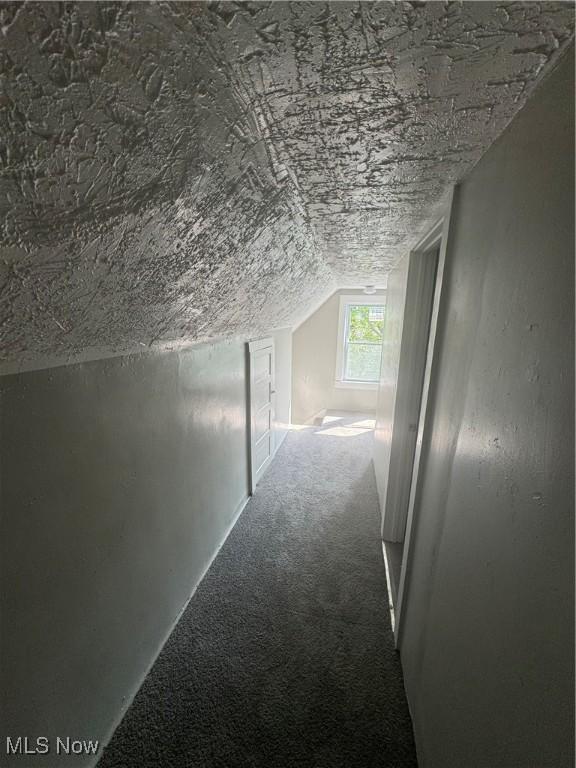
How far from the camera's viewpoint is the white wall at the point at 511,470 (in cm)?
47

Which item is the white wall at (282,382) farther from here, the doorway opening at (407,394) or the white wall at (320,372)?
the doorway opening at (407,394)

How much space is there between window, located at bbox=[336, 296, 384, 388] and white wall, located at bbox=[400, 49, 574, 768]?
4.17 metres

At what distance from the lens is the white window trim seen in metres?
4.95

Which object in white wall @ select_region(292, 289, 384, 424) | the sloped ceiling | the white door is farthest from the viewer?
white wall @ select_region(292, 289, 384, 424)

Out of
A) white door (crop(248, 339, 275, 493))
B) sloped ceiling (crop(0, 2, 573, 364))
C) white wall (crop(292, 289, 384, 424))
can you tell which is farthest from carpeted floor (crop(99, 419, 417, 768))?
white wall (crop(292, 289, 384, 424))

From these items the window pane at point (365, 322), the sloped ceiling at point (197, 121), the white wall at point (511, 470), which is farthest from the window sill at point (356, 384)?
the sloped ceiling at point (197, 121)

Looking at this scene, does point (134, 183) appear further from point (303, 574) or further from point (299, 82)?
point (303, 574)

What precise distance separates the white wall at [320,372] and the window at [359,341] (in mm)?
105

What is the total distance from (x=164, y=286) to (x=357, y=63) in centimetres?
66

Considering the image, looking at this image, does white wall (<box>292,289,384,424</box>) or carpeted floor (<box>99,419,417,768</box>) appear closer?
carpeted floor (<box>99,419,417,768</box>)

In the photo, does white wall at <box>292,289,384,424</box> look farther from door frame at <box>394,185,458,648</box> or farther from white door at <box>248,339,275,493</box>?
door frame at <box>394,185,458,648</box>

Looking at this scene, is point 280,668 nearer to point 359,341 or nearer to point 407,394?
point 407,394

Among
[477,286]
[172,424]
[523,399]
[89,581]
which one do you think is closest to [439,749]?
[523,399]

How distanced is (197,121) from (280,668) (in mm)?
1933
